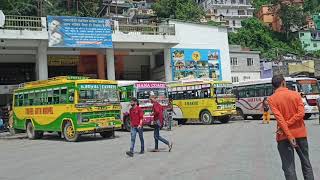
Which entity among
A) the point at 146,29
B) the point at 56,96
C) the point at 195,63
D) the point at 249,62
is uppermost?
the point at 146,29

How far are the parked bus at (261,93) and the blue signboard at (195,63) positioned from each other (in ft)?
25.6

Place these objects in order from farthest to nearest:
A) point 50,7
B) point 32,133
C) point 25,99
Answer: point 50,7, point 25,99, point 32,133

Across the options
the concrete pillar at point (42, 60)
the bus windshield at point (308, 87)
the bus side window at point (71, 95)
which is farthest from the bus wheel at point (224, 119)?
the concrete pillar at point (42, 60)

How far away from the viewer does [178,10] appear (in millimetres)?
74938

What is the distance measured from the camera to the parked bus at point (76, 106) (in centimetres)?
1953

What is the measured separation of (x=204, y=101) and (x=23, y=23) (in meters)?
14.7

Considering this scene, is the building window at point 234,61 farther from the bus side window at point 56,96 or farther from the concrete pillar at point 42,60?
the bus side window at point 56,96

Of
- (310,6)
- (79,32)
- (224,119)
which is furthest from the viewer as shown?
(310,6)

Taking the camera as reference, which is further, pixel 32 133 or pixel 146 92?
pixel 146 92

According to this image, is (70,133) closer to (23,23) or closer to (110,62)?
(23,23)

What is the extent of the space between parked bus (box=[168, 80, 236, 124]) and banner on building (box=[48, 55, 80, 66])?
40.9 ft

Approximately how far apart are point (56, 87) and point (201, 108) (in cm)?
1163

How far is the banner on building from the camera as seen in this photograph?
39656mm

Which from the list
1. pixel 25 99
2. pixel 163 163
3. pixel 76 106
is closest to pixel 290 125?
pixel 163 163
